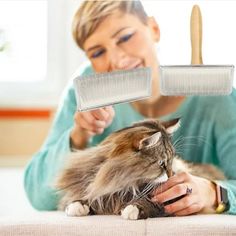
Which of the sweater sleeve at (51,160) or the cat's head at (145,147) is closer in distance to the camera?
the cat's head at (145,147)

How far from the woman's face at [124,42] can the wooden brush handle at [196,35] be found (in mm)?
108

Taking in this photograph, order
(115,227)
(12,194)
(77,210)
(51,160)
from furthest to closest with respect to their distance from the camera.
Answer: (12,194)
(51,160)
(77,210)
(115,227)

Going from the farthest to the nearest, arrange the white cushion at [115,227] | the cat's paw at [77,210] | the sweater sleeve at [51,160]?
the sweater sleeve at [51,160] → the cat's paw at [77,210] → the white cushion at [115,227]

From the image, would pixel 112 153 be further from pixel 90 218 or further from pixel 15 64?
pixel 15 64

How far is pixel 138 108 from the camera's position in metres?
1.59

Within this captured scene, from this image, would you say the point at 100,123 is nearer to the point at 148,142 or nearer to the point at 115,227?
the point at 148,142

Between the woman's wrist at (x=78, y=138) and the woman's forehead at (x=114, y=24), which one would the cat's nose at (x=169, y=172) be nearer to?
the woman's wrist at (x=78, y=138)

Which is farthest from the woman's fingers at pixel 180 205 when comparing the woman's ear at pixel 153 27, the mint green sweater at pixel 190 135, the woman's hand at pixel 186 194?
the woman's ear at pixel 153 27

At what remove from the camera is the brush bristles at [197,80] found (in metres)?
1.52

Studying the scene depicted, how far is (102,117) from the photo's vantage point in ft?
5.18

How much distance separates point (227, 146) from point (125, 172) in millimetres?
291

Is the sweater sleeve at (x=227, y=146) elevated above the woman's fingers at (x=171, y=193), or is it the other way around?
the sweater sleeve at (x=227, y=146)

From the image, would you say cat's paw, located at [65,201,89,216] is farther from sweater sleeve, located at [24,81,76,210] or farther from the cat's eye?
the cat's eye

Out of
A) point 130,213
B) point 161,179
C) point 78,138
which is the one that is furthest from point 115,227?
point 78,138
